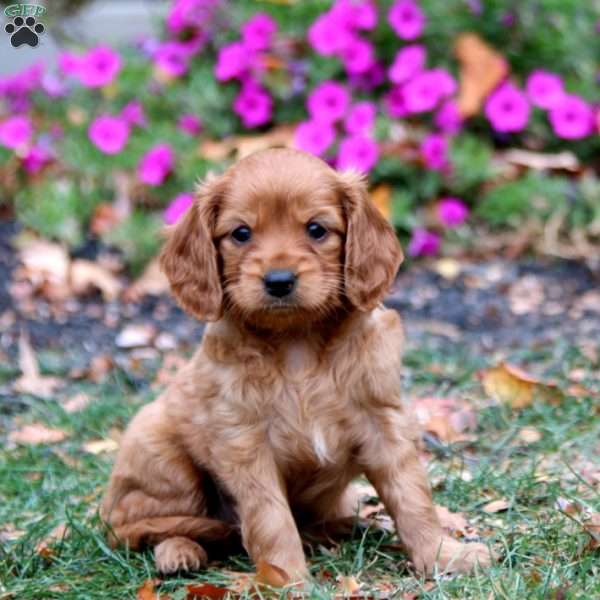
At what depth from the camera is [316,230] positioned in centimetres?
377

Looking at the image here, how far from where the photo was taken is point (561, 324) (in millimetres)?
6855

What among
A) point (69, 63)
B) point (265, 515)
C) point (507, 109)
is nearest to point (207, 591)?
point (265, 515)

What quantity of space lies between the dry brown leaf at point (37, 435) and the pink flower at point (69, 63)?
4.08m

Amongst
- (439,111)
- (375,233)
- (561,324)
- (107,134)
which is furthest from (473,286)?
(375,233)

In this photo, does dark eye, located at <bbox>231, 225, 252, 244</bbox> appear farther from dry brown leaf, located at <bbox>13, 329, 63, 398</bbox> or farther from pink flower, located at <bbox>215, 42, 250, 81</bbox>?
pink flower, located at <bbox>215, 42, 250, 81</bbox>

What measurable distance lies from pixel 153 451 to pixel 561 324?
11.6ft

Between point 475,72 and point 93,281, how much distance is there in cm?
314

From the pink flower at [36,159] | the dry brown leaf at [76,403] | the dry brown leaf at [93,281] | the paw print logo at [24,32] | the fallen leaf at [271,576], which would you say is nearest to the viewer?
the fallen leaf at [271,576]

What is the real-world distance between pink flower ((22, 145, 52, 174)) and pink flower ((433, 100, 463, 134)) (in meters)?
2.96

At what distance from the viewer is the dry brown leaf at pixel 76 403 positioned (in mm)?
5746

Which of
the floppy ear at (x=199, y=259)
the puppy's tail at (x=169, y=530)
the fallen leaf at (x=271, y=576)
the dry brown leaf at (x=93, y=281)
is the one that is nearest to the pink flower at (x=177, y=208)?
the dry brown leaf at (x=93, y=281)

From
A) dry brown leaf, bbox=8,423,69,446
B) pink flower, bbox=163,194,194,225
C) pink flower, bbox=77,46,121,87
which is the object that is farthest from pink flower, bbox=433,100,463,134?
dry brown leaf, bbox=8,423,69,446

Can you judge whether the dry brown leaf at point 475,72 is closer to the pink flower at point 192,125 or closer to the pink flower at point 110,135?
the pink flower at point 192,125

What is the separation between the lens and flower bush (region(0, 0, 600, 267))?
26.3ft
